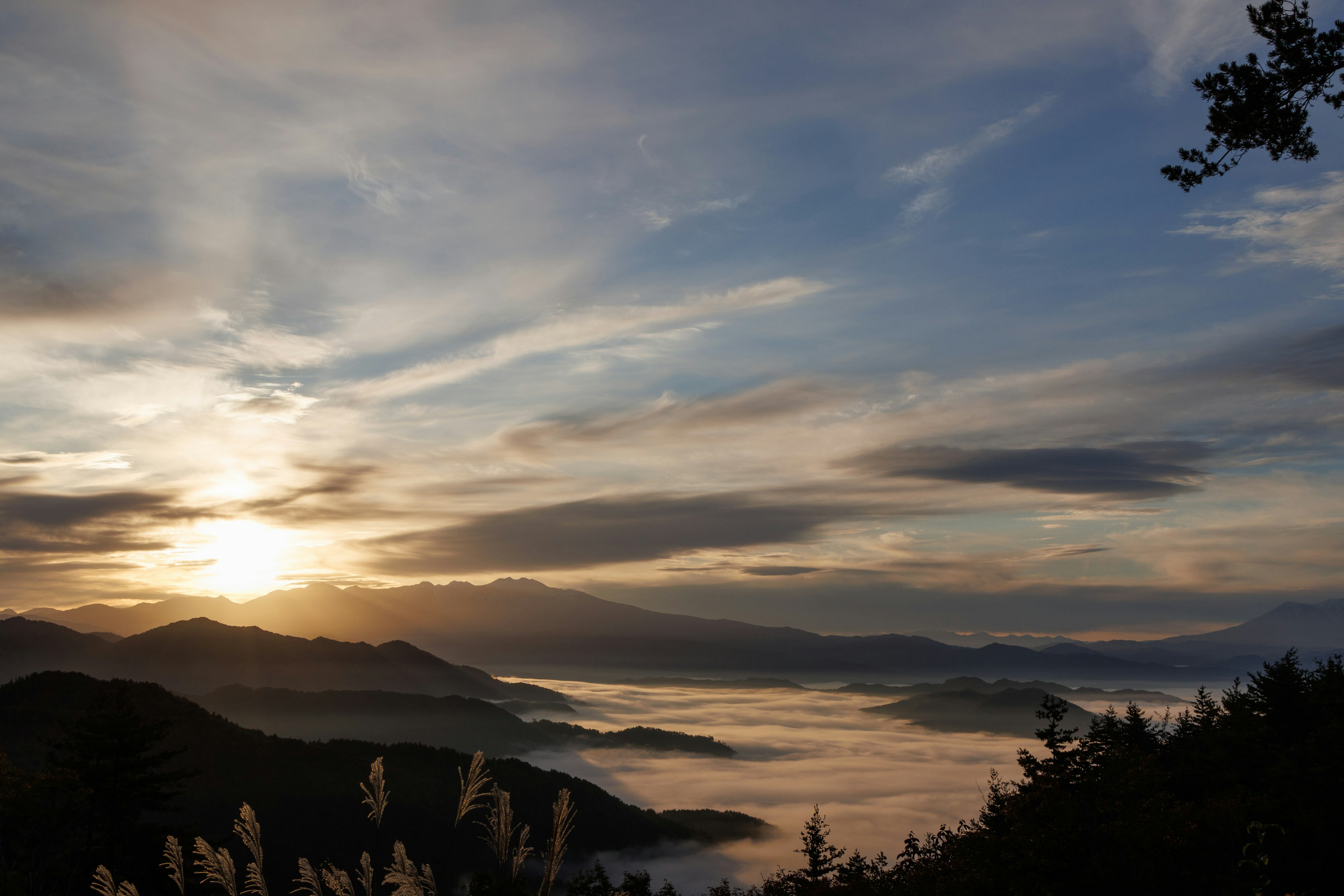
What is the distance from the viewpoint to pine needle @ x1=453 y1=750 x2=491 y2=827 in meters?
10.8

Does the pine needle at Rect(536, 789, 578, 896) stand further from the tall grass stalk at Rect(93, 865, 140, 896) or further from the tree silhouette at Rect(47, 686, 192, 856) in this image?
the tree silhouette at Rect(47, 686, 192, 856)

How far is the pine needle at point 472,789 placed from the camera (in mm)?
10766

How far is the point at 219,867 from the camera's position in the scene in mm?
10008

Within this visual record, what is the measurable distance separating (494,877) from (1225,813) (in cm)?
3789

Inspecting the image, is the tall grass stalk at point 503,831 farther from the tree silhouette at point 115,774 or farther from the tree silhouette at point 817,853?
the tree silhouette at point 817,853

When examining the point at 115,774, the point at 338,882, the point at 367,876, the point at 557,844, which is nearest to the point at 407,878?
the point at 367,876

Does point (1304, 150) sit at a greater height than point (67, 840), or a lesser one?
greater

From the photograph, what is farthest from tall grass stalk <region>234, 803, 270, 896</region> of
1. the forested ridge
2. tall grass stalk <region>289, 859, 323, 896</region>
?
the forested ridge

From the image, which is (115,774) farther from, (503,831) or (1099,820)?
(1099,820)

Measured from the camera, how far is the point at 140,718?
201 ft

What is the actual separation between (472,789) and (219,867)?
3.11 metres

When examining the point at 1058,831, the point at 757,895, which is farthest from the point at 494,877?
the point at 757,895

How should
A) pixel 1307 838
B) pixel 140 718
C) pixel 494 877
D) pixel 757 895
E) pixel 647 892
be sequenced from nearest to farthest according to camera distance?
pixel 494 877 → pixel 1307 838 → pixel 647 892 → pixel 140 718 → pixel 757 895

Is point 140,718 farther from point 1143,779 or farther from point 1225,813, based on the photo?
point 1225,813
